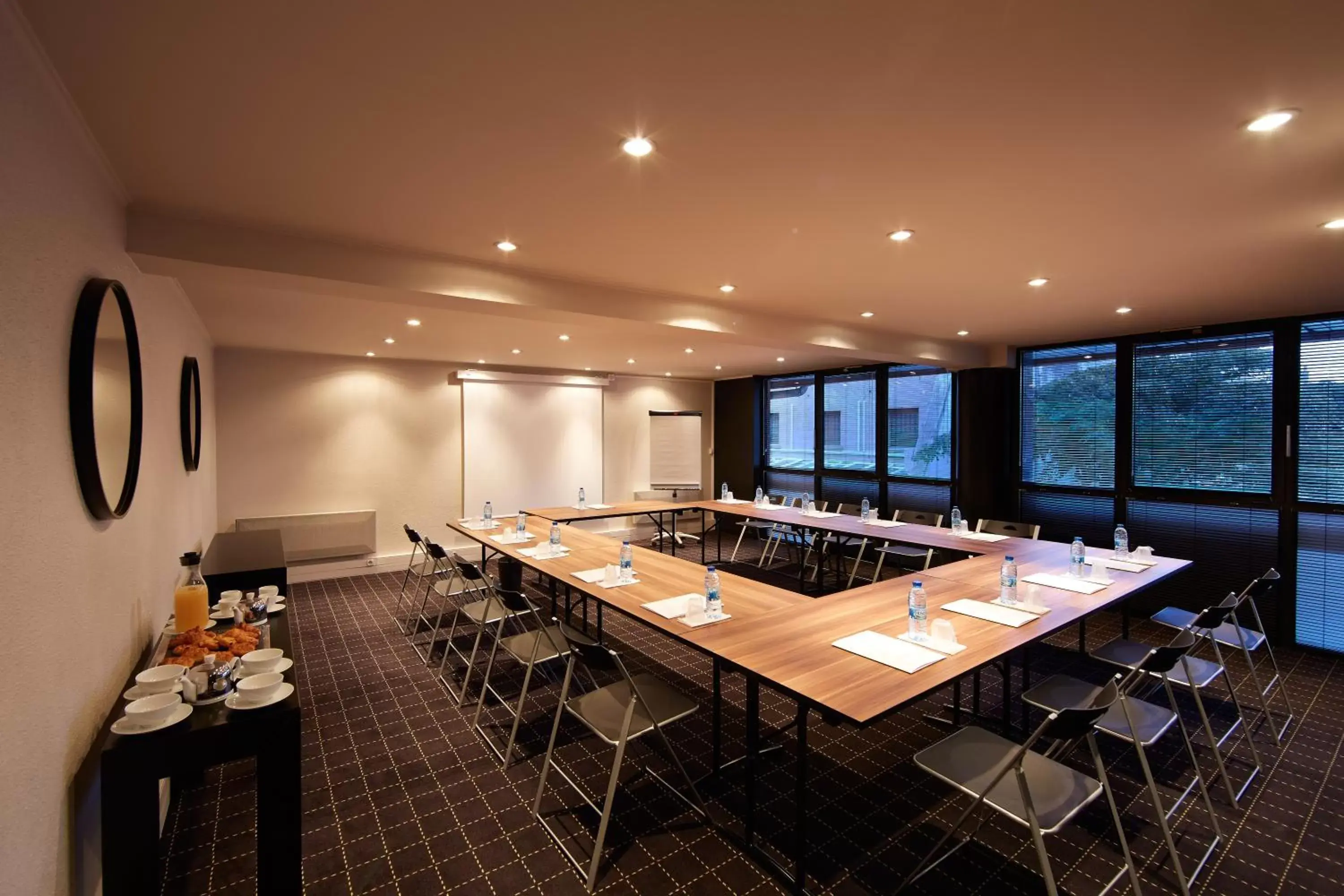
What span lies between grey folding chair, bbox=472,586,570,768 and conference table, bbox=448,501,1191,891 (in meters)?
0.29

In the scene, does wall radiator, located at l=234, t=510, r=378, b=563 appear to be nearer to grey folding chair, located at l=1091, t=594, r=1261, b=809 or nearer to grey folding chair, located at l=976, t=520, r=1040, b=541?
grey folding chair, located at l=976, t=520, r=1040, b=541

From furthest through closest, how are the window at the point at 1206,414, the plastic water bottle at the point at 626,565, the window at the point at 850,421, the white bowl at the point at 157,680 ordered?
the window at the point at 850,421 < the window at the point at 1206,414 < the plastic water bottle at the point at 626,565 < the white bowl at the point at 157,680

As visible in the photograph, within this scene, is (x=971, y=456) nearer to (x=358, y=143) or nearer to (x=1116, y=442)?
(x=1116, y=442)

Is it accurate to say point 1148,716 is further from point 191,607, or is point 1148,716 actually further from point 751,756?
point 191,607

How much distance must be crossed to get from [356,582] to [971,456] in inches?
271

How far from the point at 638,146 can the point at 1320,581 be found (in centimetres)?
594

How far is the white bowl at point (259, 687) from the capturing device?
5.74ft

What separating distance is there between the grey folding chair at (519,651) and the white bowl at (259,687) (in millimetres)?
1085

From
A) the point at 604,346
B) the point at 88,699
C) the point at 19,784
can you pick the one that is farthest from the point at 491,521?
the point at 19,784

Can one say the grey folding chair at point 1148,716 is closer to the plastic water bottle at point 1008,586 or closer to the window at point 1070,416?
the plastic water bottle at point 1008,586

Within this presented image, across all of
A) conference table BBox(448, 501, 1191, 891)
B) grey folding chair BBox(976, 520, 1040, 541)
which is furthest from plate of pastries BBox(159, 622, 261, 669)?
grey folding chair BBox(976, 520, 1040, 541)

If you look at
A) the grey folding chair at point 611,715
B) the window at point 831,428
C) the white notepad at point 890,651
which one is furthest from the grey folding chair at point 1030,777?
the window at point 831,428

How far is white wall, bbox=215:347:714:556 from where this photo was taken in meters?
5.87

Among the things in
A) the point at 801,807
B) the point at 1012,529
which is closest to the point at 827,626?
the point at 801,807
